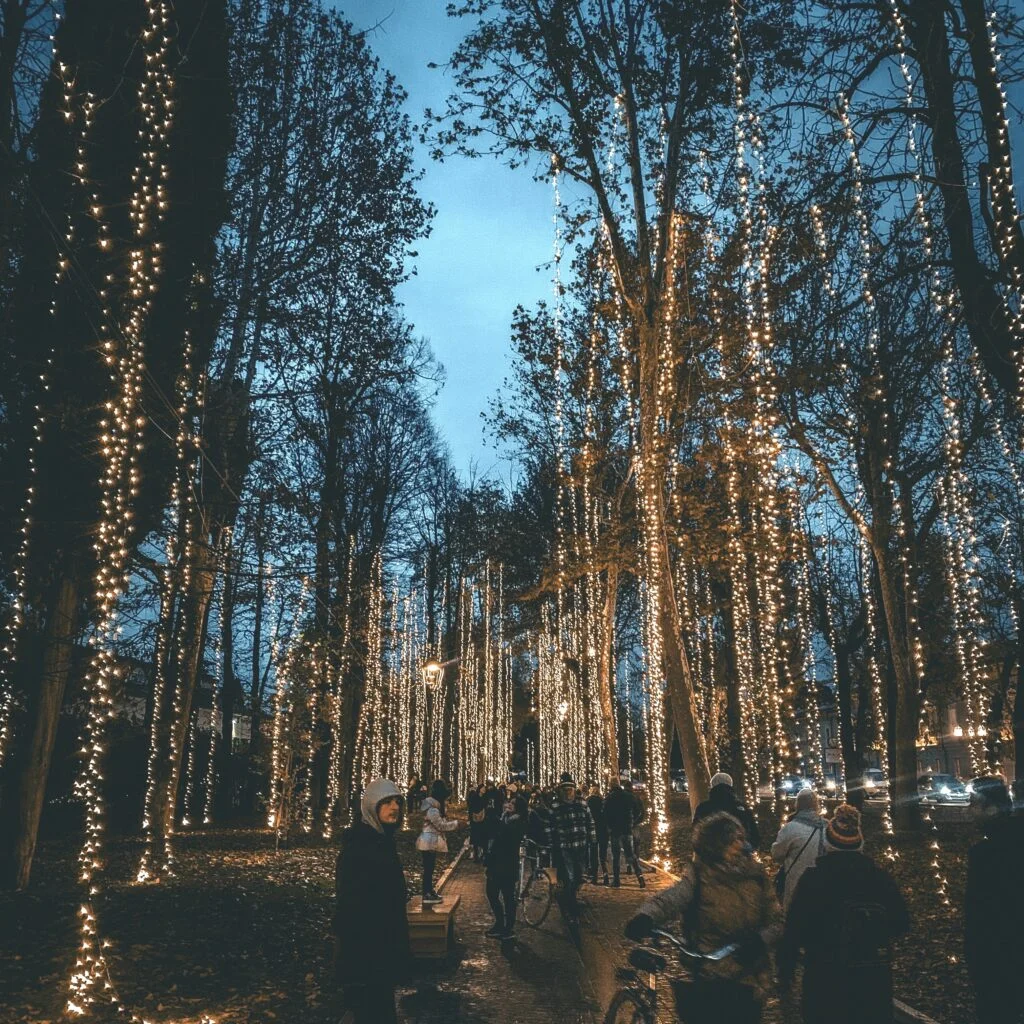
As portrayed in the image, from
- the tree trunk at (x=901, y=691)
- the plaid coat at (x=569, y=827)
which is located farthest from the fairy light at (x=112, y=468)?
the tree trunk at (x=901, y=691)

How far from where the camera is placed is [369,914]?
4781mm

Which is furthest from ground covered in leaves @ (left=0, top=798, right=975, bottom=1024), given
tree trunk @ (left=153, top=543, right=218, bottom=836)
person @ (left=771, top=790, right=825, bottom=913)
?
person @ (left=771, top=790, right=825, bottom=913)

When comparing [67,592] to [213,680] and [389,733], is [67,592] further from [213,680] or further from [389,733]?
[389,733]

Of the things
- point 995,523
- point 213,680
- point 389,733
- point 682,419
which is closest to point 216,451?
point 682,419

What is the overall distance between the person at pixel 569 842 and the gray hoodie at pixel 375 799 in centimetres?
807

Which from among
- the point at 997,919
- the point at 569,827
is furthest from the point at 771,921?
the point at 569,827

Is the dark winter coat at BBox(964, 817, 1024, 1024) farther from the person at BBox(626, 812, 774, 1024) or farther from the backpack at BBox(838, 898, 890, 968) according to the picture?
the person at BBox(626, 812, 774, 1024)

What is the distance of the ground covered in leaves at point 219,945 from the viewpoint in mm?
7160

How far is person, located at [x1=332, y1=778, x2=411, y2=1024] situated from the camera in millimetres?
4742

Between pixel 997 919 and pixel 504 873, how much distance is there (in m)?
7.67

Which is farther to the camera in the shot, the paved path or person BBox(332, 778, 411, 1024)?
the paved path

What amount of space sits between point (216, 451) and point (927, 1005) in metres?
12.1

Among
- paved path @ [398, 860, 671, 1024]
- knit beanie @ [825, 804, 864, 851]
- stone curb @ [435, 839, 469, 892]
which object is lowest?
stone curb @ [435, 839, 469, 892]

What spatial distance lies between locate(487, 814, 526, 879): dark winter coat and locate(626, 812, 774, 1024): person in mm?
7330
